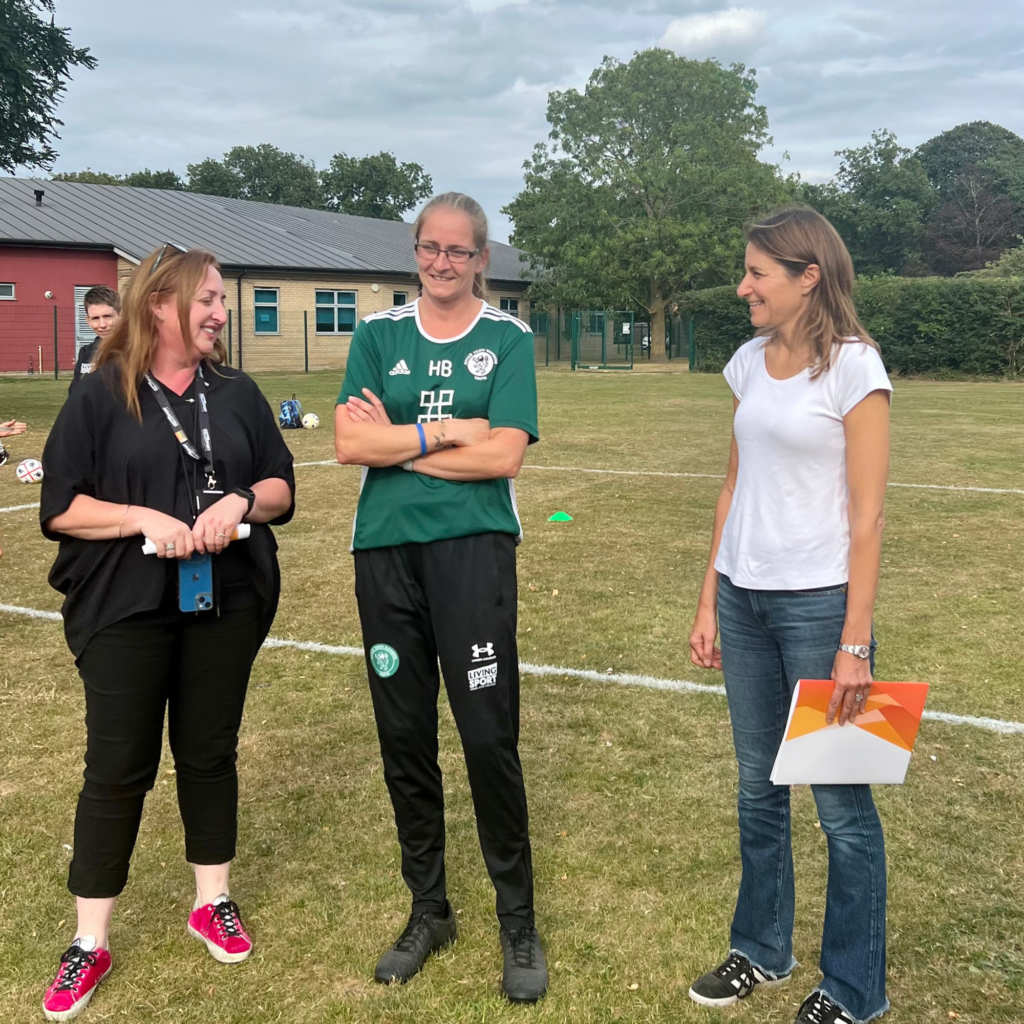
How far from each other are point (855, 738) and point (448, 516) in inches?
47.9

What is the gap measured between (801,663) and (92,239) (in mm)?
35371

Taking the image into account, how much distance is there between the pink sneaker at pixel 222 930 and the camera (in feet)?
10.5

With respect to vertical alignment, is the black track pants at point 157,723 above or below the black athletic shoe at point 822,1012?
above

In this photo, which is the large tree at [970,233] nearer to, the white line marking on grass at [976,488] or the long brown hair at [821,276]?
the white line marking on grass at [976,488]

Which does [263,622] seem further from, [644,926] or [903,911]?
[903,911]

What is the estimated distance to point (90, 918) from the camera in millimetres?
3066

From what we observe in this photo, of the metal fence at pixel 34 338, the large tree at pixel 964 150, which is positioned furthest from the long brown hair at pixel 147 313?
the large tree at pixel 964 150

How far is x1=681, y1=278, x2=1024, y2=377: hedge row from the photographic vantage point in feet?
110

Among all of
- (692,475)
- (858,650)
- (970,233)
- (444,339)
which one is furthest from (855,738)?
(970,233)

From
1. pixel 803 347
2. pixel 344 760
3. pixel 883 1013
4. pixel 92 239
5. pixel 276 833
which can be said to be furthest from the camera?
pixel 92 239

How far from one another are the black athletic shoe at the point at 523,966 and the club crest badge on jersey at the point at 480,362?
5.42ft

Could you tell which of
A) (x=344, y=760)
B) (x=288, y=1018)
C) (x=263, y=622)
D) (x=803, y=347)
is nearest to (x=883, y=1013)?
(x=288, y=1018)

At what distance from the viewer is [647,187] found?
46719 mm

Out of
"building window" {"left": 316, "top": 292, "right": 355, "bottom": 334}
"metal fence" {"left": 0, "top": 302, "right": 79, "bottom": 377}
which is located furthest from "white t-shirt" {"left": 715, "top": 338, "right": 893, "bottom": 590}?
"building window" {"left": 316, "top": 292, "right": 355, "bottom": 334}
